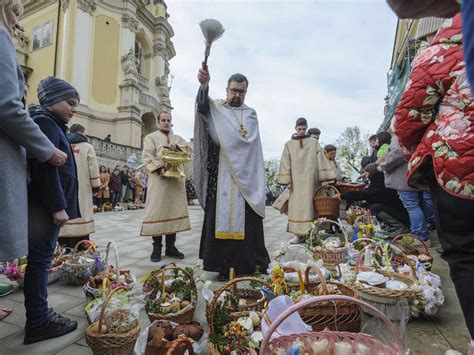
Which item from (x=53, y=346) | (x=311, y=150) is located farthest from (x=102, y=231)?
(x=53, y=346)

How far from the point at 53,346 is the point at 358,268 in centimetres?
225

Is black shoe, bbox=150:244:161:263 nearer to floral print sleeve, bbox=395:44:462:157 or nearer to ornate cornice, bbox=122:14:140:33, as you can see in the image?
floral print sleeve, bbox=395:44:462:157

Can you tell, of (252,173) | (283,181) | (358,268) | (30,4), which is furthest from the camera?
(30,4)

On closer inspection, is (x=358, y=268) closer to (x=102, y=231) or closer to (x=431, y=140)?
(x=431, y=140)

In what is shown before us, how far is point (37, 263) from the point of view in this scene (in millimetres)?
2053

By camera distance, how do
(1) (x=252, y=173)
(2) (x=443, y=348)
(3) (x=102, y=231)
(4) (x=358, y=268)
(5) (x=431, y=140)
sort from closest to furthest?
(5) (x=431, y=140) < (2) (x=443, y=348) < (4) (x=358, y=268) < (1) (x=252, y=173) < (3) (x=102, y=231)

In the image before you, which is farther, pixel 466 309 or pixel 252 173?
pixel 252 173

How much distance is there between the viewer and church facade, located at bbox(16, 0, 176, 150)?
68.2 feet

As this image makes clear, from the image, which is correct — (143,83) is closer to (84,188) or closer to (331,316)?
(84,188)

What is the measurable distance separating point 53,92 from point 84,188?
107 inches

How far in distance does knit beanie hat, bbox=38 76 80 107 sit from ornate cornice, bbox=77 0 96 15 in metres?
23.3

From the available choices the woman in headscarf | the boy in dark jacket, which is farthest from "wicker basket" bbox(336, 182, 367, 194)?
the woman in headscarf

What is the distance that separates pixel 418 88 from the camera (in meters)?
1.50

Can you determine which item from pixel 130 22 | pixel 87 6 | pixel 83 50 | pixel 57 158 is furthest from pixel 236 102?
pixel 130 22
